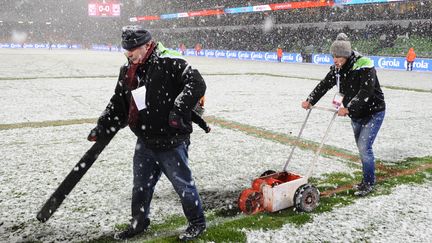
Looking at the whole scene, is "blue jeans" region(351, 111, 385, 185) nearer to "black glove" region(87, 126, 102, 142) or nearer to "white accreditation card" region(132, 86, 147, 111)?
"white accreditation card" region(132, 86, 147, 111)

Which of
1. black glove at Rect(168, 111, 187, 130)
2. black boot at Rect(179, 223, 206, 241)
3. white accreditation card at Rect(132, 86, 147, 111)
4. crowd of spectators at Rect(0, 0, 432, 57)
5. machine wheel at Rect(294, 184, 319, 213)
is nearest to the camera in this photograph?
black glove at Rect(168, 111, 187, 130)

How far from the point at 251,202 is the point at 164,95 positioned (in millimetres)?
1560

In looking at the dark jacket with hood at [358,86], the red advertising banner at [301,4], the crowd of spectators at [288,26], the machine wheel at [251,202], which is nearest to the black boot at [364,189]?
the dark jacket with hood at [358,86]

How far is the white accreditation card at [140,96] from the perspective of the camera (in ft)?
10.6

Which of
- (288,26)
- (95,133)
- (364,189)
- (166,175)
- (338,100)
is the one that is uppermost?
(288,26)

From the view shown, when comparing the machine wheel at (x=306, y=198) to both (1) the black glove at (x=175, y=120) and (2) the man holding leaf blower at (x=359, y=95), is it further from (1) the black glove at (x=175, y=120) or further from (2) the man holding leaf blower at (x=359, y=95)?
(1) the black glove at (x=175, y=120)

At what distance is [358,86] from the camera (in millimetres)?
4523

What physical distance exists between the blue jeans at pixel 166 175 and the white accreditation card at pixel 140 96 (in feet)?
1.30

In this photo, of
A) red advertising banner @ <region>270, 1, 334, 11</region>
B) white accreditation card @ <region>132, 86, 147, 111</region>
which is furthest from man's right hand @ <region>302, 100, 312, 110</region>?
red advertising banner @ <region>270, 1, 334, 11</region>

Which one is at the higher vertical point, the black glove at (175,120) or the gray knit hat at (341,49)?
the gray knit hat at (341,49)

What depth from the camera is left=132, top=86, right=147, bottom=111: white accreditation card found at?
10.6 ft

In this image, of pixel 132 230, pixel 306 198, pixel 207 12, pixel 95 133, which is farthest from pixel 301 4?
pixel 132 230

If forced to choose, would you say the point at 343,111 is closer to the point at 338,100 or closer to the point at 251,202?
the point at 338,100

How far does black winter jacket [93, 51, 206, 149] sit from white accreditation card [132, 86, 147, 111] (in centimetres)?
3
